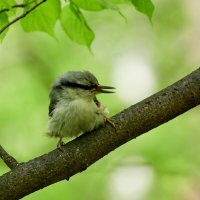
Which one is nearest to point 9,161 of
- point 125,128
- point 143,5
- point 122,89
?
point 125,128

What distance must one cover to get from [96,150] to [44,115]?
5.40 feet

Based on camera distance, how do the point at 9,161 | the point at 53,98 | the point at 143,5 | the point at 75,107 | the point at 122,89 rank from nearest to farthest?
the point at 143,5 → the point at 9,161 → the point at 75,107 → the point at 53,98 → the point at 122,89

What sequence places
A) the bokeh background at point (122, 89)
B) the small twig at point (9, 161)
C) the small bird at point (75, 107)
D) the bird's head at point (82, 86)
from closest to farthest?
the small twig at point (9, 161)
the small bird at point (75, 107)
the bird's head at point (82, 86)
the bokeh background at point (122, 89)

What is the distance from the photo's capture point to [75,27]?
1.88m

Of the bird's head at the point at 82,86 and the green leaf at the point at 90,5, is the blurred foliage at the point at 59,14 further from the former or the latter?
the bird's head at the point at 82,86

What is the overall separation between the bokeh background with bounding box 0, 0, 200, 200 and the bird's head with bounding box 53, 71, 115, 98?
0.58 meters

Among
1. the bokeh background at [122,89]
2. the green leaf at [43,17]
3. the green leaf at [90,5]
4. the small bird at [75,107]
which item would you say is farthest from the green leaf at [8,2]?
the bokeh background at [122,89]

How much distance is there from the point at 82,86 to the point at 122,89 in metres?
1.58

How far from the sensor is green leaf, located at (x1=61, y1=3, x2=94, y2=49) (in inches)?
74.1

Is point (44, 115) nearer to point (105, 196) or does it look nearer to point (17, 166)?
point (105, 196)

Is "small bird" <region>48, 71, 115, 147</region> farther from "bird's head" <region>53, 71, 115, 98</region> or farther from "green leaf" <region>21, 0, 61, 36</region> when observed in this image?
"green leaf" <region>21, 0, 61, 36</region>

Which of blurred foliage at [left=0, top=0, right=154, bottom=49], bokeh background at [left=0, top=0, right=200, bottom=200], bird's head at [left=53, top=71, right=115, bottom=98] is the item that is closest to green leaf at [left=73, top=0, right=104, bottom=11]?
blurred foliage at [left=0, top=0, right=154, bottom=49]

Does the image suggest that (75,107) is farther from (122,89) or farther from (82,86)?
(122,89)

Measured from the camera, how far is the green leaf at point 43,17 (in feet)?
6.00
